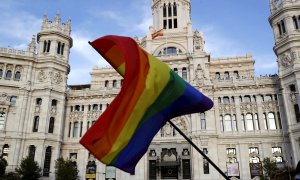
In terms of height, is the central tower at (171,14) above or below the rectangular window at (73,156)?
above

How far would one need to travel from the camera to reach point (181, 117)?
47906 millimetres

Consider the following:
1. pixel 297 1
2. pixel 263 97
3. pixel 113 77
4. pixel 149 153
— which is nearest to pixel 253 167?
pixel 263 97

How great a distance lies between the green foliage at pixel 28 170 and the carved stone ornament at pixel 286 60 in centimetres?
3861

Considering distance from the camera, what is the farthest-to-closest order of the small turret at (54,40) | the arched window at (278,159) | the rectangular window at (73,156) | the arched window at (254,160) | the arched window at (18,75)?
the small turret at (54,40), the rectangular window at (73,156), the arched window at (18,75), the arched window at (254,160), the arched window at (278,159)

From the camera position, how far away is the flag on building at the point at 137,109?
31.2 feet

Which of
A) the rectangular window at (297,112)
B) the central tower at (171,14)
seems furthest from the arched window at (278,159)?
the central tower at (171,14)

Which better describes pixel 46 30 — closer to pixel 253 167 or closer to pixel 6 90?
pixel 6 90

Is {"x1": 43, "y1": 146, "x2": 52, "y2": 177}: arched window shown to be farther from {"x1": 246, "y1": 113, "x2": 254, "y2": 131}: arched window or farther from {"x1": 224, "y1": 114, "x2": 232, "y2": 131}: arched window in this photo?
{"x1": 246, "y1": 113, "x2": 254, "y2": 131}: arched window

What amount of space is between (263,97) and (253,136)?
21.6 ft

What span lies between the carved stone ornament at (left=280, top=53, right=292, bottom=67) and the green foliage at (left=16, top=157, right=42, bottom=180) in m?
38.6

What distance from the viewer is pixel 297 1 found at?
45812mm

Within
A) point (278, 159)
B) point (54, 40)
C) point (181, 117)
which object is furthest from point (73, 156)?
point (278, 159)

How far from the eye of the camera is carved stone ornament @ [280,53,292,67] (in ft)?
145

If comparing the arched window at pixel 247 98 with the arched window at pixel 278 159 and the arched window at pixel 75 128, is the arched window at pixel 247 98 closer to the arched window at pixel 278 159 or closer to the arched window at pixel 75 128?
the arched window at pixel 278 159
